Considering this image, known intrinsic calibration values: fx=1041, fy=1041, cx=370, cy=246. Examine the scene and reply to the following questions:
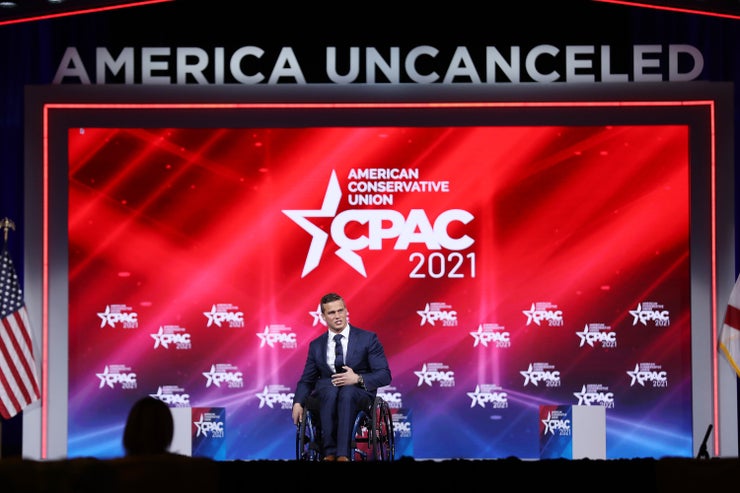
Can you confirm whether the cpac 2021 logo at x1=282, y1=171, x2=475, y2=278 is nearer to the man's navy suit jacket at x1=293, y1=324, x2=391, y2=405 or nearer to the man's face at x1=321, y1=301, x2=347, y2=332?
the man's face at x1=321, y1=301, x2=347, y2=332

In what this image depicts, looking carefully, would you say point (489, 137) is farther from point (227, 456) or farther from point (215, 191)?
point (227, 456)

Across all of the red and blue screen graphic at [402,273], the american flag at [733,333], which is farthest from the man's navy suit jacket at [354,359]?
the american flag at [733,333]

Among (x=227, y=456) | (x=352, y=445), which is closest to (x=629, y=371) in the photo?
(x=352, y=445)

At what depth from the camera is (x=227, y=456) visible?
6.79m

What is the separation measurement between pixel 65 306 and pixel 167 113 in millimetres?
1422

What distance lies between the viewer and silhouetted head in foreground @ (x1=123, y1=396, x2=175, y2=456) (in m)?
2.79

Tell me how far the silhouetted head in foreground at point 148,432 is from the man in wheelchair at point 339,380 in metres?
2.62

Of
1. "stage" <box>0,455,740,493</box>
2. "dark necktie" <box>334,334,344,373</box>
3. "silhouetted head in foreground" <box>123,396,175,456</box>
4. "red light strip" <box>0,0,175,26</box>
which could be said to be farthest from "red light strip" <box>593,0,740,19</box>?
"silhouetted head in foreground" <box>123,396,175,456</box>

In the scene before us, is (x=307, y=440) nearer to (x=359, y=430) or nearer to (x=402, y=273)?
(x=359, y=430)

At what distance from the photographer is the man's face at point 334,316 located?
19.7 feet

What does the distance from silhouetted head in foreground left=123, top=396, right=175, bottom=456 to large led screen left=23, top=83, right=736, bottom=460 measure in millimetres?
3956

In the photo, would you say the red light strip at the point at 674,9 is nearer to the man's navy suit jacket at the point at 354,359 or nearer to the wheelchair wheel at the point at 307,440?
the man's navy suit jacket at the point at 354,359

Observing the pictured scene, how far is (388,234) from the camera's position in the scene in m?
6.81

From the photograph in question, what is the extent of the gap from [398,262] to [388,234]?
7.7 inches
